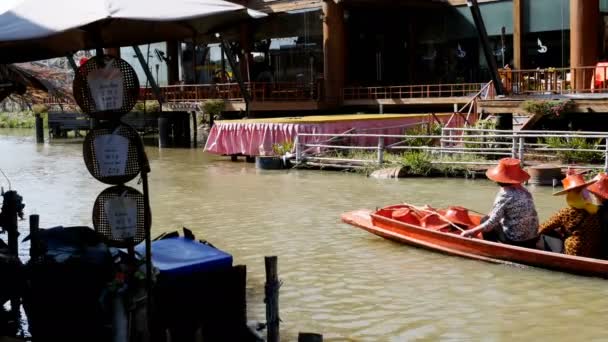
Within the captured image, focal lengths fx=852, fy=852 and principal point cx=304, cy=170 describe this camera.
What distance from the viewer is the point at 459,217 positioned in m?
11.0

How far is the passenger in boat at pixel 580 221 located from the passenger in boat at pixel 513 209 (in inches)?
15.3

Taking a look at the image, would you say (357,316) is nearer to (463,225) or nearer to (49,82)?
(463,225)

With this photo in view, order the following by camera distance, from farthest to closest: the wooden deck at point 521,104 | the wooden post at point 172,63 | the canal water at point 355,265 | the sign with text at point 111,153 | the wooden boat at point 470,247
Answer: the wooden post at point 172,63, the wooden deck at point 521,104, the wooden boat at point 470,247, the canal water at point 355,265, the sign with text at point 111,153

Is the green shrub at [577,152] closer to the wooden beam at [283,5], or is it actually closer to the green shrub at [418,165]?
the green shrub at [418,165]

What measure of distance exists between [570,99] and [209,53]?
23.0m

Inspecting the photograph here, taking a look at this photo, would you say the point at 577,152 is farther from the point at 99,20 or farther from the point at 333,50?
the point at 333,50

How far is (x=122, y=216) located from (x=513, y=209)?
15.7 feet

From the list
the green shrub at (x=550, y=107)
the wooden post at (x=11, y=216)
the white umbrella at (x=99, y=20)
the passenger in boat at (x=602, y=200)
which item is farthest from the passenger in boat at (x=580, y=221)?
the green shrub at (x=550, y=107)

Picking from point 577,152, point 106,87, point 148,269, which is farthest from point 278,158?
point 148,269

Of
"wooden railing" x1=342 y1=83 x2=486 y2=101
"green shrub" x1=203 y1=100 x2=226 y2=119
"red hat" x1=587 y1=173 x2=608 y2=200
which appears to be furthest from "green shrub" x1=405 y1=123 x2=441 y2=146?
"red hat" x1=587 y1=173 x2=608 y2=200

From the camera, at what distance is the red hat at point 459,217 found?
10961 mm

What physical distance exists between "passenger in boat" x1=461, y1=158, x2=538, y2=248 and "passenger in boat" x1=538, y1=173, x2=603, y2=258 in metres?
0.39

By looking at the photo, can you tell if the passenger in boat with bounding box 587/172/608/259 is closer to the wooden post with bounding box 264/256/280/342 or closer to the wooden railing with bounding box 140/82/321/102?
the wooden post with bounding box 264/256/280/342

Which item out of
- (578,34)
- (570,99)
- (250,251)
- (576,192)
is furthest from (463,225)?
(578,34)
